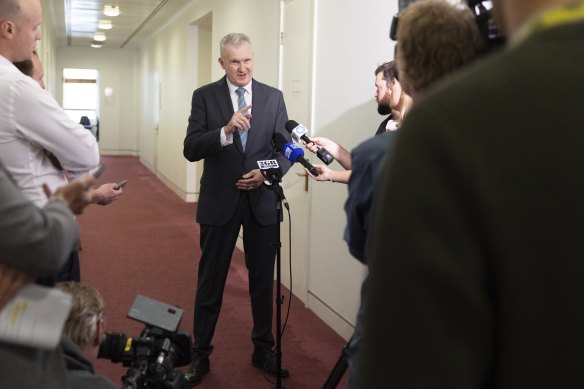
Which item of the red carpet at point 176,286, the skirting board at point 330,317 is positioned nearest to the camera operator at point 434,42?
the red carpet at point 176,286

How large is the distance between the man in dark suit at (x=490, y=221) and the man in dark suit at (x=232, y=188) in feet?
8.18

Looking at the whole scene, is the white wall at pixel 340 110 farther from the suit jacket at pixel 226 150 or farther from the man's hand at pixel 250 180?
the man's hand at pixel 250 180

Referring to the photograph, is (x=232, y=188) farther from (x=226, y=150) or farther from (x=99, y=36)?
(x=99, y=36)

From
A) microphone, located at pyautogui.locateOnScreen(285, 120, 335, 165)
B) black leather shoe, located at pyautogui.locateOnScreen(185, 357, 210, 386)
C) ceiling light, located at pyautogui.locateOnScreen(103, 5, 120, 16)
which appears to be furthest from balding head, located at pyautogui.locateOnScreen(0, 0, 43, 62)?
ceiling light, located at pyautogui.locateOnScreen(103, 5, 120, 16)

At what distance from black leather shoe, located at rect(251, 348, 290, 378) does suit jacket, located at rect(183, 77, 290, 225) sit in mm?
723

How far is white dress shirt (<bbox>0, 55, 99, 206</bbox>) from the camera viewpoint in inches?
66.4

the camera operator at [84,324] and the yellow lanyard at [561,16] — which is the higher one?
the yellow lanyard at [561,16]

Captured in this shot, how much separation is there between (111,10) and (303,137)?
27.7 ft

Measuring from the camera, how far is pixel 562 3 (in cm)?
62

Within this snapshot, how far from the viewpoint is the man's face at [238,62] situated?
3166 mm

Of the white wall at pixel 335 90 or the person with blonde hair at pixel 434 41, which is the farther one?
the white wall at pixel 335 90

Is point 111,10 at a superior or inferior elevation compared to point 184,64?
superior

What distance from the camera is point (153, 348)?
158cm

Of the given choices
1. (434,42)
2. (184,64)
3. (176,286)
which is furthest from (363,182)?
(184,64)
